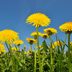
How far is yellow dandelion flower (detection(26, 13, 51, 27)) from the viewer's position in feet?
7.93

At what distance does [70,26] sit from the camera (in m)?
2.59

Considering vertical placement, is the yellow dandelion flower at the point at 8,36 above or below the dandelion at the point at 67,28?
below

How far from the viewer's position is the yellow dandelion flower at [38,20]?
2417mm

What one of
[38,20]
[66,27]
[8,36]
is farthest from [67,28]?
[8,36]

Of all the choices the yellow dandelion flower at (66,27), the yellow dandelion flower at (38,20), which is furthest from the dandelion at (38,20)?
the yellow dandelion flower at (66,27)

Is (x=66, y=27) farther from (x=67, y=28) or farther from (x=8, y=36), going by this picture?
(x=8, y=36)

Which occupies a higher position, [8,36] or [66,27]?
[66,27]

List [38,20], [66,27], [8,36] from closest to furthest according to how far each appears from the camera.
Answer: [8,36], [38,20], [66,27]

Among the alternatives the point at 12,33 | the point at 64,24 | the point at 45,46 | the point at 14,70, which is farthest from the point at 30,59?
the point at 14,70

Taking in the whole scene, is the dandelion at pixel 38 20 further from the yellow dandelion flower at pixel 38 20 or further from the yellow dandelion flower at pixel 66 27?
the yellow dandelion flower at pixel 66 27

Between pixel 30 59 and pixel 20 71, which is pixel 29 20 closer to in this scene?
pixel 20 71

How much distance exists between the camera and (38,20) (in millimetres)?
2461

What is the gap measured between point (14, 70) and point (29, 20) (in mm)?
588

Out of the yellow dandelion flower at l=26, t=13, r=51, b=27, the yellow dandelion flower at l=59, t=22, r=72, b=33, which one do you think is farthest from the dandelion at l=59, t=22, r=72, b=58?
the yellow dandelion flower at l=26, t=13, r=51, b=27
